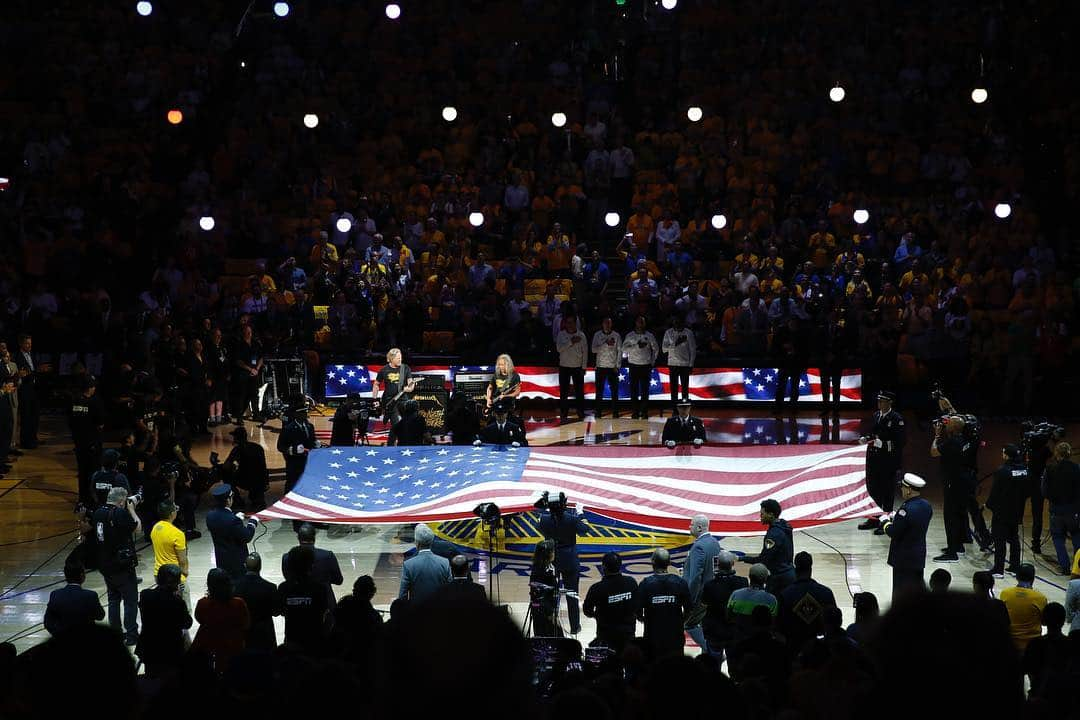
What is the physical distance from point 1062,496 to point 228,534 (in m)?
9.23

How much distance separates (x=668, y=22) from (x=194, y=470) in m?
19.6

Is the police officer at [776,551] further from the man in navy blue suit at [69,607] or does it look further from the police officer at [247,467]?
the police officer at [247,467]

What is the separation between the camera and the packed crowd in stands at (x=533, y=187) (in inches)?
938

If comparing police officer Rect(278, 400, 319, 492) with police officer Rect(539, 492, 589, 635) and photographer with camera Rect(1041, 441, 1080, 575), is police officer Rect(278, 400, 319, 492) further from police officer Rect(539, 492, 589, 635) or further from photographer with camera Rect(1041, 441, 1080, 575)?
photographer with camera Rect(1041, 441, 1080, 575)

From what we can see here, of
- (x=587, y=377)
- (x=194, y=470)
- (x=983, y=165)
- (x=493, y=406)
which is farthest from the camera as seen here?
(x=983, y=165)

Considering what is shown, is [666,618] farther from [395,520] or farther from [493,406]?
[493,406]

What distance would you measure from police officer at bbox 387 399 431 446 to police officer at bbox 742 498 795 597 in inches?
233

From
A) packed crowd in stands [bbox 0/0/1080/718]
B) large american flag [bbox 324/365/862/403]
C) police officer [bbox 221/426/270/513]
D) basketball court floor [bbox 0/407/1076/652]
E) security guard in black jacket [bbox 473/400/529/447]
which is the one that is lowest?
basketball court floor [bbox 0/407/1076/652]

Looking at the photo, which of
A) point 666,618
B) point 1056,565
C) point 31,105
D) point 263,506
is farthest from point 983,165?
point 31,105

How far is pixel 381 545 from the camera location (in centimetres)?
1590

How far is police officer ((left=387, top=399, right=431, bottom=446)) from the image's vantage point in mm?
16844

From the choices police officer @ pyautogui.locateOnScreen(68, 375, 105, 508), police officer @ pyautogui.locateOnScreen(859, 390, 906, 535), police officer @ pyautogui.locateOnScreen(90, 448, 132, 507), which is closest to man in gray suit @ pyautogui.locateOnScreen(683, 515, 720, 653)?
police officer @ pyautogui.locateOnScreen(859, 390, 906, 535)

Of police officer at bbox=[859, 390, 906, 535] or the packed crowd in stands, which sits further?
the packed crowd in stands

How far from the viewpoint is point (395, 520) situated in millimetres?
14062
